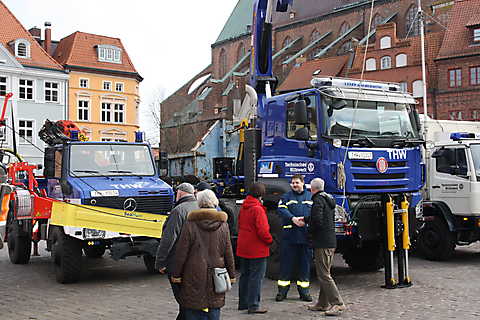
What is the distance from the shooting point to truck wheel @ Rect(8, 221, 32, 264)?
42.3ft

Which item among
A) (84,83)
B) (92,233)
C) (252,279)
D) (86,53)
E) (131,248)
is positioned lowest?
(252,279)

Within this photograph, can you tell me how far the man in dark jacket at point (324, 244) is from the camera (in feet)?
26.2

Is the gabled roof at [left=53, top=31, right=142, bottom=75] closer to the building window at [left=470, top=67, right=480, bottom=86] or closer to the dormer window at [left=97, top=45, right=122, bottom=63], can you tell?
the dormer window at [left=97, top=45, right=122, bottom=63]

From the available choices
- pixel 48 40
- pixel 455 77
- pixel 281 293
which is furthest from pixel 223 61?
pixel 281 293

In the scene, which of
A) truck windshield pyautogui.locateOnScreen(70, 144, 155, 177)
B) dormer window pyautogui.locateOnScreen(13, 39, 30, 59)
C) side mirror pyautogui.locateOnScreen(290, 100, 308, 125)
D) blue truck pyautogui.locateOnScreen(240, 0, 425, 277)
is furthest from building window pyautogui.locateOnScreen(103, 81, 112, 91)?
side mirror pyautogui.locateOnScreen(290, 100, 308, 125)

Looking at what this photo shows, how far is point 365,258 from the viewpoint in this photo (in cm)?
1149

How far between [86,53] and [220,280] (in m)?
49.2

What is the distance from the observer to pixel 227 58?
74.4m

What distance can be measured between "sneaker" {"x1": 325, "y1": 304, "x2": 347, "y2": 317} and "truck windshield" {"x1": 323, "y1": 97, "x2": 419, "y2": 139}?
9.71 ft

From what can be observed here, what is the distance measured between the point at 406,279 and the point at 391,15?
47.4 m

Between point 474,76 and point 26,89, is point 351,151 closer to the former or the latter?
point 474,76

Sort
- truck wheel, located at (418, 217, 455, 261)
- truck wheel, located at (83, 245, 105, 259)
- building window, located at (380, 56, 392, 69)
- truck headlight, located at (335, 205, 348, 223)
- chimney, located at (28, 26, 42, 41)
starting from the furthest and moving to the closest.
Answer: chimney, located at (28, 26, 42, 41) → building window, located at (380, 56, 392, 69) → truck wheel, located at (83, 245, 105, 259) → truck wheel, located at (418, 217, 455, 261) → truck headlight, located at (335, 205, 348, 223)

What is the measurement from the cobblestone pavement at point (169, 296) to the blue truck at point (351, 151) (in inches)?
36.5

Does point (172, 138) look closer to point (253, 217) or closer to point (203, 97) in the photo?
point (203, 97)
